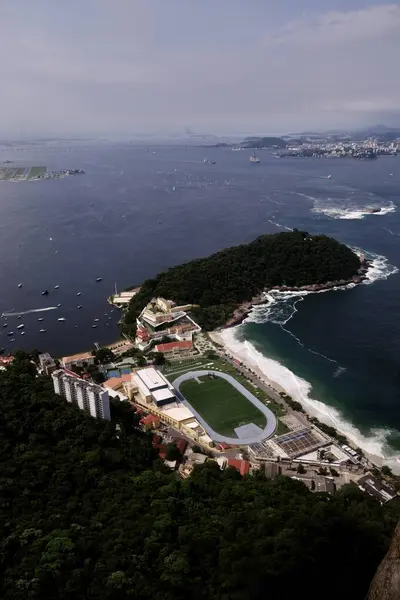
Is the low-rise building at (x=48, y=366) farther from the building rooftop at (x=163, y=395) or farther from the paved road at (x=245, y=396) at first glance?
the paved road at (x=245, y=396)

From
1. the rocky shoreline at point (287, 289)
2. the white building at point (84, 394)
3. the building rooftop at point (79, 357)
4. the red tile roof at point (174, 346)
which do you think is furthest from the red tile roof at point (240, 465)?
the rocky shoreline at point (287, 289)

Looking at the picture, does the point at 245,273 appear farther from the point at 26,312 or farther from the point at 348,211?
the point at 348,211

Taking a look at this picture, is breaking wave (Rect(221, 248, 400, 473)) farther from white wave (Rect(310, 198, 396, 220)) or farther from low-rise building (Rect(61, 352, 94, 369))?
white wave (Rect(310, 198, 396, 220))

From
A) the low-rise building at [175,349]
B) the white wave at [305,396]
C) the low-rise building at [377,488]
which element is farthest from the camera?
the low-rise building at [175,349]

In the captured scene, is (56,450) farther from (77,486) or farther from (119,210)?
(119,210)

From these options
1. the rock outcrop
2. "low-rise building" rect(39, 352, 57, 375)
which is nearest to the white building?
"low-rise building" rect(39, 352, 57, 375)

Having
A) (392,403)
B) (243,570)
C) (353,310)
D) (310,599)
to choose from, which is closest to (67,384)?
(243,570)
